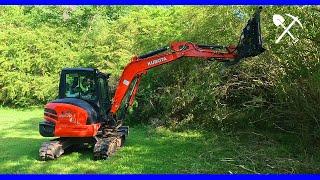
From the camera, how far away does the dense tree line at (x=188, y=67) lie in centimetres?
648

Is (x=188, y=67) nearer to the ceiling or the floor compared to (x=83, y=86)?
nearer to the ceiling

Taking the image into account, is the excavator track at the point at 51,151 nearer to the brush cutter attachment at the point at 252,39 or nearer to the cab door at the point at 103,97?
the cab door at the point at 103,97

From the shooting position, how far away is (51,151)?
A: 7.18 meters

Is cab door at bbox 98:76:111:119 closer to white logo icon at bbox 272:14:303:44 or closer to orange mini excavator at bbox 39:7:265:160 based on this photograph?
orange mini excavator at bbox 39:7:265:160

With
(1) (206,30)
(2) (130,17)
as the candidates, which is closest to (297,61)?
(1) (206,30)

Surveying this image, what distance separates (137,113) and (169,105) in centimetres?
159

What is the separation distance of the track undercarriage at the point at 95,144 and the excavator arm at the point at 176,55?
1.51 feet

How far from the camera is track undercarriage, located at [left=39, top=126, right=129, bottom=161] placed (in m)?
7.20

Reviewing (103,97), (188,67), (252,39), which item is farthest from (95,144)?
(188,67)

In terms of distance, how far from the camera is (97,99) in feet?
25.7

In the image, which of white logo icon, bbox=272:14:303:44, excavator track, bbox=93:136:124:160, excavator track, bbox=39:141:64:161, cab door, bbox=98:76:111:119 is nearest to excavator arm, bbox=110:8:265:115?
cab door, bbox=98:76:111:119

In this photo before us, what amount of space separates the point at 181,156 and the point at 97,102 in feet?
5.56

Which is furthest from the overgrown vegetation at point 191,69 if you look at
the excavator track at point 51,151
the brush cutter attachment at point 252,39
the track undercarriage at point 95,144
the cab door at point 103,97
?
the excavator track at point 51,151

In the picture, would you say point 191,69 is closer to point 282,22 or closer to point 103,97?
point 103,97
